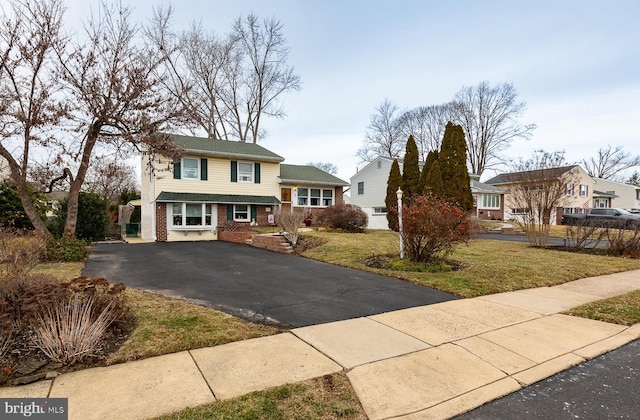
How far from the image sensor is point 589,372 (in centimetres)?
347

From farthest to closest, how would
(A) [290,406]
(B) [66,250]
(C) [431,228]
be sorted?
(B) [66,250] < (C) [431,228] < (A) [290,406]

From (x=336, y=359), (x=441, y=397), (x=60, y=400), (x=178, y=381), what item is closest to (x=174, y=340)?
(x=178, y=381)

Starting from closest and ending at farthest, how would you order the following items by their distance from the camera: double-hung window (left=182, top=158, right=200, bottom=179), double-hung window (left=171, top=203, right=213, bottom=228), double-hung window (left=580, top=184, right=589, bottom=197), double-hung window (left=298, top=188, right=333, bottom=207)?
double-hung window (left=171, top=203, right=213, bottom=228) < double-hung window (left=182, top=158, right=200, bottom=179) < double-hung window (left=298, top=188, right=333, bottom=207) < double-hung window (left=580, top=184, right=589, bottom=197)

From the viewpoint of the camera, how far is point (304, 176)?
2458cm

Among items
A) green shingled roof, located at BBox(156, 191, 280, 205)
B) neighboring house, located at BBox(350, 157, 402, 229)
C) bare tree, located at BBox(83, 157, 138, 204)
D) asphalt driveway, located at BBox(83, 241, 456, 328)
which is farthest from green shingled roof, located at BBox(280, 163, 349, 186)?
asphalt driveway, located at BBox(83, 241, 456, 328)

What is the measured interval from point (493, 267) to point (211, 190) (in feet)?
53.3

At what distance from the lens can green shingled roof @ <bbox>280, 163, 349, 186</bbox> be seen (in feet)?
76.3

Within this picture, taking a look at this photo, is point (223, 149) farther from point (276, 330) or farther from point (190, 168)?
point (276, 330)

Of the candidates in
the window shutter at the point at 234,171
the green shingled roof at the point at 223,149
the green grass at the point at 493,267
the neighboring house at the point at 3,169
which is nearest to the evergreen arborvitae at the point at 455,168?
the green grass at the point at 493,267

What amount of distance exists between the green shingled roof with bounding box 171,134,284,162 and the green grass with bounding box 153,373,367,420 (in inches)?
722

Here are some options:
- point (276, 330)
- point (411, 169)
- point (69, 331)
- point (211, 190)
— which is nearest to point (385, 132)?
point (411, 169)

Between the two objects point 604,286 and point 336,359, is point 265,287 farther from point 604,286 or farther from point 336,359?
point 604,286

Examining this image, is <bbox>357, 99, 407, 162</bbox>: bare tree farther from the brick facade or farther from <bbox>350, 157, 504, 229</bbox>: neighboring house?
the brick facade

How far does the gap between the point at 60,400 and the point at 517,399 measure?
4.00 m
